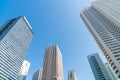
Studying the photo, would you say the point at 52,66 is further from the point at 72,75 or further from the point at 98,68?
the point at 72,75

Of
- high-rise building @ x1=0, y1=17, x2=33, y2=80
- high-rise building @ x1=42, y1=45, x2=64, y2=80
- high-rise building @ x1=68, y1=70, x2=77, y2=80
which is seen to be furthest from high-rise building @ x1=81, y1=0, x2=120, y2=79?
high-rise building @ x1=68, y1=70, x2=77, y2=80

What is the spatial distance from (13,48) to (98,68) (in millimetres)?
83013

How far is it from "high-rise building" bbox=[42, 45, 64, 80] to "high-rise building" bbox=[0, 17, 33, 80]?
26.0 m

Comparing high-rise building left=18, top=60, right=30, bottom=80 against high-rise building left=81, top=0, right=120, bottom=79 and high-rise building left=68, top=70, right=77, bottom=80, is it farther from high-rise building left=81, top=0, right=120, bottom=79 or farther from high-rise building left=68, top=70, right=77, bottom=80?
high-rise building left=81, top=0, right=120, bottom=79

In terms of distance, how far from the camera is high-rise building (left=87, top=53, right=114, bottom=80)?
10584 centimetres

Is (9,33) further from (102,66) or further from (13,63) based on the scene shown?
(102,66)

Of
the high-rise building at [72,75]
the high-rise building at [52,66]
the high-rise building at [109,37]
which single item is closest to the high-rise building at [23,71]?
the high-rise building at [52,66]

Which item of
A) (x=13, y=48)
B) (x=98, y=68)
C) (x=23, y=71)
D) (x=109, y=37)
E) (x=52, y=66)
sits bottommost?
(x=109, y=37)

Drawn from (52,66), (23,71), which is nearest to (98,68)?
(52,66)

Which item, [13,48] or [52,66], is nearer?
[13,48]

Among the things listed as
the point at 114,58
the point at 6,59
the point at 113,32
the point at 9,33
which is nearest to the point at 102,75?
the point at 113,32

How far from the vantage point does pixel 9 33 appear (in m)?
111

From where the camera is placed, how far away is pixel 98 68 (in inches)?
4483

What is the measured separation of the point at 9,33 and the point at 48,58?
1983 inches
